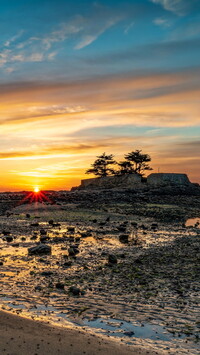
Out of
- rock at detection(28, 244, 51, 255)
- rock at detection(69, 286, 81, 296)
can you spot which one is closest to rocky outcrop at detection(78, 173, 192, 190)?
rock at detection(28, 244, 51, 255)

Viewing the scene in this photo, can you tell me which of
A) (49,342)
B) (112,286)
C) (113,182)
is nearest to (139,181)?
(113,182)

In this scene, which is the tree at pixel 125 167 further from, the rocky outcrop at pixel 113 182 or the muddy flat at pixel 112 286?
the muddy flat at pixel 112 286

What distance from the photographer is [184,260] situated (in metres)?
14.5

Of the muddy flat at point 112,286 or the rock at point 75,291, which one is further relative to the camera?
the rock at point 75,291

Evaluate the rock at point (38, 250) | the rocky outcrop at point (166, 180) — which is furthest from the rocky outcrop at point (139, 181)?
the rock at point (38, 250)

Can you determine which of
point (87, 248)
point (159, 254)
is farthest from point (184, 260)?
point (87, 248)

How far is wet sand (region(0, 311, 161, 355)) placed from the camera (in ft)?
21.3

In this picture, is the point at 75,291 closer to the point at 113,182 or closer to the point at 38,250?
the point at 38,250

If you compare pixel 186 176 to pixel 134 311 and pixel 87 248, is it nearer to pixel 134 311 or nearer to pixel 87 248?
pixel 87 248

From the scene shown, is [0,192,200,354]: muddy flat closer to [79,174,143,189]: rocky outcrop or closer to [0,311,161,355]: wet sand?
[0,311,161,355]: wet sand

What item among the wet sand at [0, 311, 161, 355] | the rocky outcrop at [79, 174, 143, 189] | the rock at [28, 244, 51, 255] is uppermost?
the rocky outcrop at [79, 174, 143, 189]

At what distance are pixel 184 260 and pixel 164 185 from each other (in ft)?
190

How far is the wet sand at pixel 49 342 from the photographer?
648 centimetres

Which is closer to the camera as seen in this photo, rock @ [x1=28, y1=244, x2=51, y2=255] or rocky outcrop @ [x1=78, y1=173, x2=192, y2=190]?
rock @ [x1=28, y1=244, x2=51, y2=255]
